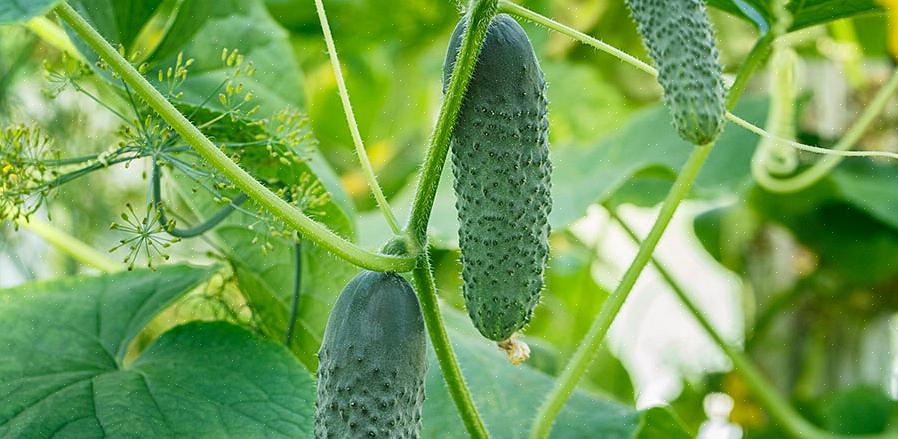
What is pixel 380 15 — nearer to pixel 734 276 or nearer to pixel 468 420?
pixel 734 276

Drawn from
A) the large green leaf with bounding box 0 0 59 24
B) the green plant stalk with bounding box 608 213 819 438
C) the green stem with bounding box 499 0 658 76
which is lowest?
the green plant stalk with bounding box 608 213 819 438

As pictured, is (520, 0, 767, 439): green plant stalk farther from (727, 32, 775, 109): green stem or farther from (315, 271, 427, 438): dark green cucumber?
(315, 271, 427, 438): dark green cucumber

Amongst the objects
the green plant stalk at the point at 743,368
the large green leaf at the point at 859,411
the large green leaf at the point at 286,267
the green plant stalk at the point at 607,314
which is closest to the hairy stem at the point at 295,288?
the large green leaf at the point at 286,267

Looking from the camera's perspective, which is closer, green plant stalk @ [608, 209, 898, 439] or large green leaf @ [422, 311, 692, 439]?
large green leaf @ [422, 311, 692, 439]

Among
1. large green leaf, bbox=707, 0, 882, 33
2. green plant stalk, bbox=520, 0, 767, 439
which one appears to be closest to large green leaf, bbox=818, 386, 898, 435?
large green leaf, bbox=707, 0, 882, 33

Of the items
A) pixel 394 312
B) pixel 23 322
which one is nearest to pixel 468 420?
pixel 394 312

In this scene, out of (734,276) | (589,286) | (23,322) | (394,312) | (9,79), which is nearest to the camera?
(394,312)
